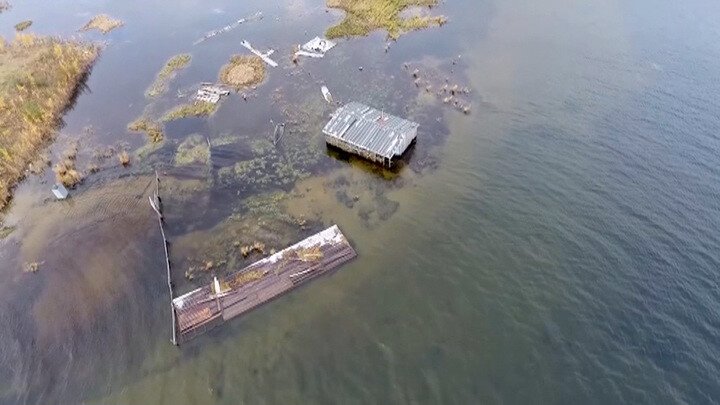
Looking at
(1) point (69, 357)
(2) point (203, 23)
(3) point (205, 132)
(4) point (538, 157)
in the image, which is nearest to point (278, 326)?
(1) point (69, 357)

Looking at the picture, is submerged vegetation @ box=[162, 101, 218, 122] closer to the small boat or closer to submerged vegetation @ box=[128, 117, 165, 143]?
submerged vegetation @ box=[128, 117, 165, 143]

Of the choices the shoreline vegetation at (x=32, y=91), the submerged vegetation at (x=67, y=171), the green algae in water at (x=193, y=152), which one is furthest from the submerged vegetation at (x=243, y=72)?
the submerged vegetation at (x=67, y=171)

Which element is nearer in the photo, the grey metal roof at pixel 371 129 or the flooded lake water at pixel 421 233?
the flooded lake water at pixel 421 233

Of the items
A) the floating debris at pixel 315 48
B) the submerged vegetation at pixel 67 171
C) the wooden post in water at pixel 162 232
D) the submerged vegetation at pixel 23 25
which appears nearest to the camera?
the wooden post in water at pixel 162 232

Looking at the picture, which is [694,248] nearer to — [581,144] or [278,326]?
[581,144]

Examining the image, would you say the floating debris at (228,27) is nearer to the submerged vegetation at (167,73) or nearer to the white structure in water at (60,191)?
the submerged vegetation at (167,73)

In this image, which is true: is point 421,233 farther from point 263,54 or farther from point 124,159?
point 263,54
